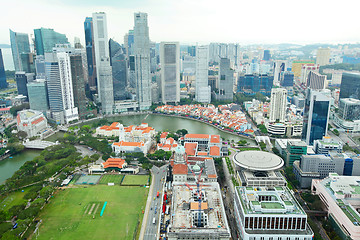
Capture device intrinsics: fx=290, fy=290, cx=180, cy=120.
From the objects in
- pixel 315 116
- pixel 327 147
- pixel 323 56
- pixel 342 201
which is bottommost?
pixel 342 201

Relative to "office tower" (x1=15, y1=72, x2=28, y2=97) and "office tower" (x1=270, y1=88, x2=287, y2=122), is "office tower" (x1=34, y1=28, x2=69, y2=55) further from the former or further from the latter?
"office tower" (x1=270, y1=88, x2=287, y2=122)

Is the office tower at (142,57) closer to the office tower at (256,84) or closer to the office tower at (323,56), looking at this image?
the office tower at (256,84)

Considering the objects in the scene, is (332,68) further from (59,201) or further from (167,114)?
(59,201)

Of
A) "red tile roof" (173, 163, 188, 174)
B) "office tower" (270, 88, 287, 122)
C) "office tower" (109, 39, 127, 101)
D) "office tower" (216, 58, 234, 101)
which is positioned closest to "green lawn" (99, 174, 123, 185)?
"red tile roof" (173, 163, 188, 174)

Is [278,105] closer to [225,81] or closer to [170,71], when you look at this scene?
[225,81]

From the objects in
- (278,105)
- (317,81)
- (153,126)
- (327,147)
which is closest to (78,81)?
(153,126)

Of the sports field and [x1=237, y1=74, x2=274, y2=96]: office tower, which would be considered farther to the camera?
[x1=237, y1=74, x2=274, y2=96]: office tower
